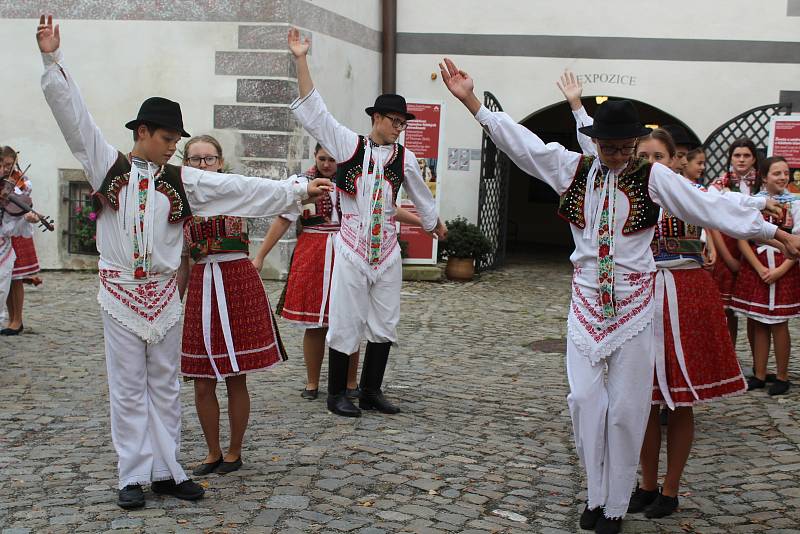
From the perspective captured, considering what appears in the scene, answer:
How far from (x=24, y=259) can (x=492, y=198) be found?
7.88 m

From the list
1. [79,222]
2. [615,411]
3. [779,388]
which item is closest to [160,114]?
[615,411]

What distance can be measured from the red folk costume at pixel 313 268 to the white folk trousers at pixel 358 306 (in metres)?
0.36

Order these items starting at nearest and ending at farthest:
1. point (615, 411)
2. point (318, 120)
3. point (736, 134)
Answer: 1. point (615, 411)
2. point (318, 120)
3. point (736, 134)

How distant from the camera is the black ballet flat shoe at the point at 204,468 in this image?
17.4ft

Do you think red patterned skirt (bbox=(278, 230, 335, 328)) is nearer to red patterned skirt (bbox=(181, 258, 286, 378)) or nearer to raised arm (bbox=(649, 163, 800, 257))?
red patterned skirt (bbox=(181, 258, 286, 378))

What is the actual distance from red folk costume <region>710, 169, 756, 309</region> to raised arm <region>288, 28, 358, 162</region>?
9.46ft

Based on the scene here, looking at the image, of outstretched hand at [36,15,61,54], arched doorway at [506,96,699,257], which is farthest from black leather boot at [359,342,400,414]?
arched doorway at [506,96,699,257]

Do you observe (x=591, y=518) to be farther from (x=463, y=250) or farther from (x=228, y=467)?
(x=463, y=250)

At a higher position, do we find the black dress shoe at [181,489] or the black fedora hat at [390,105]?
the black fedora hat at [390,105]

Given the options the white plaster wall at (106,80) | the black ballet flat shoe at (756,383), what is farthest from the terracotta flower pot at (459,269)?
the black ballet flat shoe at (756,383)

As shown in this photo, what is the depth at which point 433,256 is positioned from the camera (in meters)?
14.2

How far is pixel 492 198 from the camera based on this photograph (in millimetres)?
15891

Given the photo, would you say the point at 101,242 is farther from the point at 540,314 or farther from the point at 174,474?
the point at 540,314

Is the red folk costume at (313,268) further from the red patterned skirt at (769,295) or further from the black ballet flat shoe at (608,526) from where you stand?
the red patterned skirt at (769,295)
